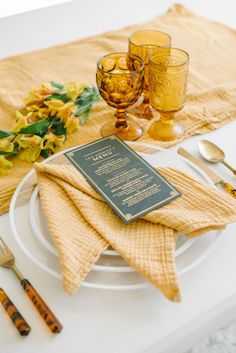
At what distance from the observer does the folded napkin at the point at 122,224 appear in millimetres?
535

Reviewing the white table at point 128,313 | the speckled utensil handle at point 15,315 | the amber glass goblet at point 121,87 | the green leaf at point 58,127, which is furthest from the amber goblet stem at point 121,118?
the speckled utensil handle at point 15,315

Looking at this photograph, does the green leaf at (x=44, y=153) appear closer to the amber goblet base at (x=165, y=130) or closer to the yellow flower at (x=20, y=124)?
the yellow flower at (x=20, y=124)

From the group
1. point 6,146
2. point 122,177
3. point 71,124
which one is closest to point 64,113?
point 71,124

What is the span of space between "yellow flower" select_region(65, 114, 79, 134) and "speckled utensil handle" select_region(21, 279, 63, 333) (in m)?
0.37

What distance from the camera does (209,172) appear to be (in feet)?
2.40

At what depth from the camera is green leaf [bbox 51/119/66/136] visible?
2.78 feet

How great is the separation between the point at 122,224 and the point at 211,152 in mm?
267

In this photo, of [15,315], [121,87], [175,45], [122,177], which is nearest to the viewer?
[15,315]

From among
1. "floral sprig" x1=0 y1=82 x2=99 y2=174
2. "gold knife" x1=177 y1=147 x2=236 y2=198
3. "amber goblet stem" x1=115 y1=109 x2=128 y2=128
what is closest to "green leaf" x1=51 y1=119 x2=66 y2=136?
"floral sprig" x1=0 y1=82 x2=99 y2=174

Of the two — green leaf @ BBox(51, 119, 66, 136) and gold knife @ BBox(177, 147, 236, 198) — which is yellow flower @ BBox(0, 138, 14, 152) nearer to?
green leaf @ BBox(51, 119, 66, 136)

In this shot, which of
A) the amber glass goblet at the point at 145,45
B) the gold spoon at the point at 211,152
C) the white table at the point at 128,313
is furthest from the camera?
the amber glass goblet at the point at 145,45

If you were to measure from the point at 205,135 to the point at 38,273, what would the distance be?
1.46 ft

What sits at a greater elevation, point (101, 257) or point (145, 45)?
point (145, 45)

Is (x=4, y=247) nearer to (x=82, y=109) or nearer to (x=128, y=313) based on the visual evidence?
Result: (x=128, y=313)
